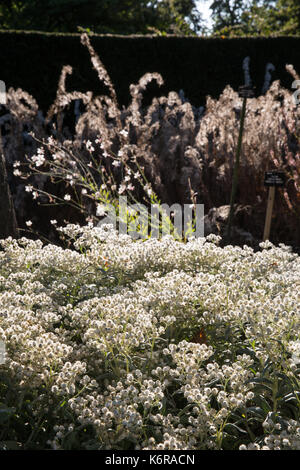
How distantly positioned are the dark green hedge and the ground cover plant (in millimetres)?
6644

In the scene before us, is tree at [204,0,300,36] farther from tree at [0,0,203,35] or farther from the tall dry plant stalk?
the tall dry plant stalk

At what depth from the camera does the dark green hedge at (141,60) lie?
8.26 metres

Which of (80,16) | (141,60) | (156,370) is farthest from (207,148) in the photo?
(80,16)

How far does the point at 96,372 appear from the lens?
1.94 metres

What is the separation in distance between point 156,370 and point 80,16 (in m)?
15.0

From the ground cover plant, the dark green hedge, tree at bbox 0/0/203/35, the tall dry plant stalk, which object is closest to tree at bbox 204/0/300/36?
tree at bbox 0/0/203/35

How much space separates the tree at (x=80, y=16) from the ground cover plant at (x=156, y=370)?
12.9 meters

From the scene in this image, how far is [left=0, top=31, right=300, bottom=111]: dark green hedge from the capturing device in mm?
8258

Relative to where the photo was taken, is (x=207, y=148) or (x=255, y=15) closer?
(x=207, y=148)

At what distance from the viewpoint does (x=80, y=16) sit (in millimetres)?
14883

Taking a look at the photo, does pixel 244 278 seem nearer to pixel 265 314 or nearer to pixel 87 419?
pixel 265 314

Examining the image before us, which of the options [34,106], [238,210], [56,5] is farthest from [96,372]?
[56,5]

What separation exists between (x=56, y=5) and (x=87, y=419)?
14697mm

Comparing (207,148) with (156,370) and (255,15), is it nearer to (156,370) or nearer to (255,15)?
(156,370)
